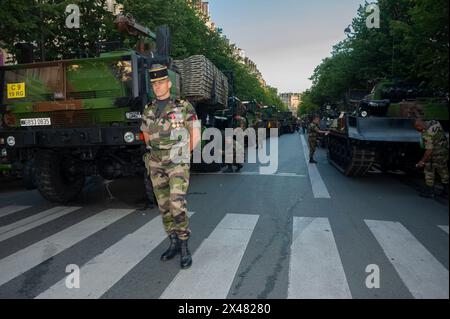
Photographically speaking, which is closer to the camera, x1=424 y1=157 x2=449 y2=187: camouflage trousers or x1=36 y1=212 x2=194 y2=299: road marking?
x1=36 y1=212 x2=194 y2=299: road marking

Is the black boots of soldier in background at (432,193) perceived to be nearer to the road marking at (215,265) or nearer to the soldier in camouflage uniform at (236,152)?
the road marking at (215,265)

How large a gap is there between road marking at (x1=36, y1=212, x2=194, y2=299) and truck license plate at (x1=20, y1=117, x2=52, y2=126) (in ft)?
8.74

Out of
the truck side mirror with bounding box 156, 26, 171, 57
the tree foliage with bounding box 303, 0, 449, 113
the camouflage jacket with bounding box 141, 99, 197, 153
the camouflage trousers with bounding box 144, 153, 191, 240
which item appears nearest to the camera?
the camouflage trousers with bounding box 144, 153, 191, 240

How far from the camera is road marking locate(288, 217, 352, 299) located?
3.73 meters

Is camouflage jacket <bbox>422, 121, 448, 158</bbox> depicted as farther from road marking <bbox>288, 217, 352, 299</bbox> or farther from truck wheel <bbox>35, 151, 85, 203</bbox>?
truck wheel <bbox>35, 151, 85, 203</bbox>

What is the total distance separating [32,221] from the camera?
6586mm

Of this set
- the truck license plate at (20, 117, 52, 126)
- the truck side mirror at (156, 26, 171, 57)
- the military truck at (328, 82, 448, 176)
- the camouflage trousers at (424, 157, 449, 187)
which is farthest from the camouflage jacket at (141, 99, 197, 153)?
the military truck at (328, 82, 448, 176)

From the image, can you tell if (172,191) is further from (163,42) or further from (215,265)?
(163,42)

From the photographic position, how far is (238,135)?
13.3m

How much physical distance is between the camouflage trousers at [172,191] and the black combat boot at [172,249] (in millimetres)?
70

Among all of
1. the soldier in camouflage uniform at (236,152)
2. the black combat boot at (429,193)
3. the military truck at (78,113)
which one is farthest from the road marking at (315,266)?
the soldier in camouflage uniform at (236,152)
